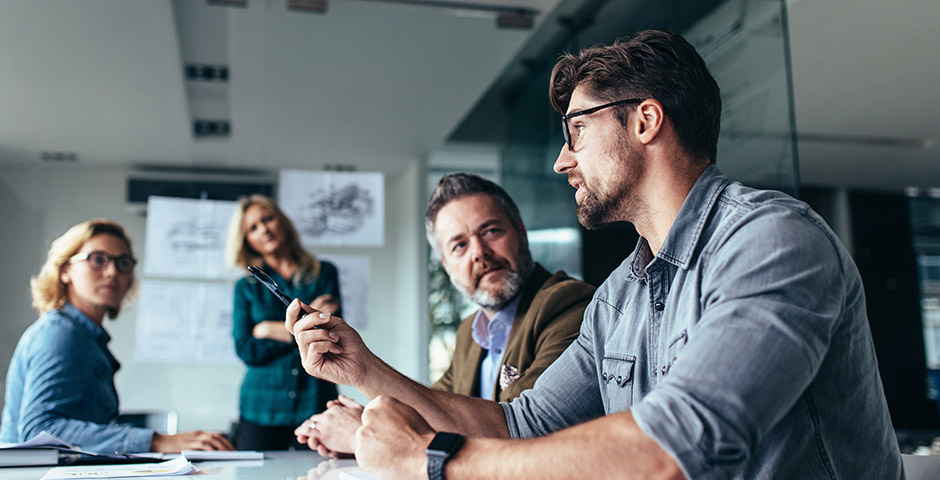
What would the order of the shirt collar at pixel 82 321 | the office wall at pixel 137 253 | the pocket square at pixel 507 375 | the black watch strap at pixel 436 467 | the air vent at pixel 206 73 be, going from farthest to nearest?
the air vent at pixel 206 73
the office wall at pixel 137 253
the shirt collar at pixel 82 321
the pocket square at pixel 507 375
the black watch strap at pixel 436 467

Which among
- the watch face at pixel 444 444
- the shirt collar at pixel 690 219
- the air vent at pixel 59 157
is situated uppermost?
the air vent at pixel 59 157

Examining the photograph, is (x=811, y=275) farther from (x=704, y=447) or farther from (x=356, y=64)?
(x=356, y=64)

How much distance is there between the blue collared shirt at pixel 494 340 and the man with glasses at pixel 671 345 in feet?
1.86

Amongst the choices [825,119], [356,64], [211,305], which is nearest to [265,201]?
[211,305]

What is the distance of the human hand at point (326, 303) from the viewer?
320 cm

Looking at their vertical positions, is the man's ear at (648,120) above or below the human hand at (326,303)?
above

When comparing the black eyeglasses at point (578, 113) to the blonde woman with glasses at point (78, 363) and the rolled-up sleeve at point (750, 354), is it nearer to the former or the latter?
the rolled-up sleeve at point (750, 354)

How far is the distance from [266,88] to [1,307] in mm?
1496

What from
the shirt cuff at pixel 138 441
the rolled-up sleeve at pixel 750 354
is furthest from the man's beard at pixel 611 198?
the shirt cuff at pixel 138 441

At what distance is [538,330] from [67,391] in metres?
1.45

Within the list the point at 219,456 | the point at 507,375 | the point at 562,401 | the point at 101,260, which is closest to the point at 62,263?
the point at 101,260

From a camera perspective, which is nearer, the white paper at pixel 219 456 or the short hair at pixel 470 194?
the white paper at pixel 219 456

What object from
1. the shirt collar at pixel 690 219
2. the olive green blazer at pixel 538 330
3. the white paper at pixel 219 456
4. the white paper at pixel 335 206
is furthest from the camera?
the white paper at pixel 335 206

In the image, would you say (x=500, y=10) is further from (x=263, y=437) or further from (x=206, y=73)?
(x=263, y=437)
